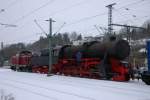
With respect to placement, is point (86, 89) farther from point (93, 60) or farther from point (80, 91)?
point (93, 60)

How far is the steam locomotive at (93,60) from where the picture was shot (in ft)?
92.6

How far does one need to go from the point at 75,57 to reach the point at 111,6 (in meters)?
6.83

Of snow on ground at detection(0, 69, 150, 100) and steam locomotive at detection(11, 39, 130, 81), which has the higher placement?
steam locomotive at detection(11, 39, 130, 81)

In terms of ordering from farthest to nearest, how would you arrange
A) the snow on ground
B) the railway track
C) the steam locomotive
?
the steam locomotive
the railway track
the snow on ground

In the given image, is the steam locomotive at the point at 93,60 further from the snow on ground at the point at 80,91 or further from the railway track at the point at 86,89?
the snow on ground at the point at 80,91

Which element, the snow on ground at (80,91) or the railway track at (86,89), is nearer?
the snow on ground at (80,91)

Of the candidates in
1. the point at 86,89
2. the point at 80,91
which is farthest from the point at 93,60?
the point at 80,91

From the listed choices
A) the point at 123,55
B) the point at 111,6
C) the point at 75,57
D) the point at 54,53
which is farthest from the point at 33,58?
the point at 123,55

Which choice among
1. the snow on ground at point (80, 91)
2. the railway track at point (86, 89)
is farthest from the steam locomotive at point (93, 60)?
the snow on ground at point (80, 91)

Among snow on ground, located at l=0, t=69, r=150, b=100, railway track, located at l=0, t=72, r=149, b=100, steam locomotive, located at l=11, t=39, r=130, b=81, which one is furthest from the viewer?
steam locomotive, located at l=11, t=39, r=130, b=81

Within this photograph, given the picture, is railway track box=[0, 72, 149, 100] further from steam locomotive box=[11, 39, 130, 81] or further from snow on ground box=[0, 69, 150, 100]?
steam locomotive box=[11, 39, 130, 81]

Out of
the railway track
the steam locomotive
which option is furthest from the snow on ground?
the steam locomotive

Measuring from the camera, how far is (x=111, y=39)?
29844 mm

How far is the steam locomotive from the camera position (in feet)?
92.6
